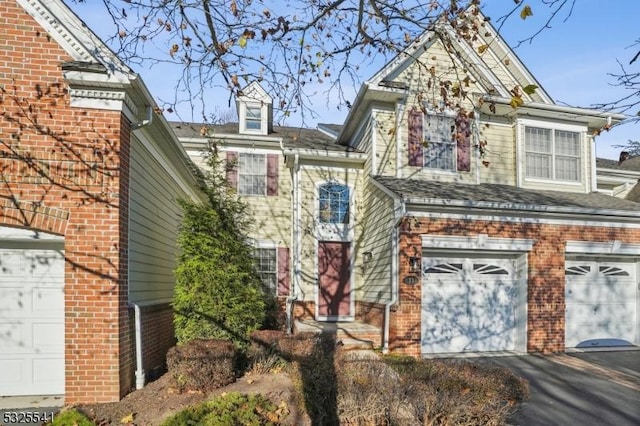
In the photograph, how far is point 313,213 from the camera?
44.5ft

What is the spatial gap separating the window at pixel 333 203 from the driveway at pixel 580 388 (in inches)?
Answer: 230

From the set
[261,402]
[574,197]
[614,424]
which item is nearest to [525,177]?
[574,197]

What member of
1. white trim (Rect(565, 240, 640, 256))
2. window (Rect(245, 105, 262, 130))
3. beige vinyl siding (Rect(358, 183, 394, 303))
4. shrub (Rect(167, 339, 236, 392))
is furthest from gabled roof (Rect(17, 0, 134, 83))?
white trim (Rect(565, 240, 640, 256))

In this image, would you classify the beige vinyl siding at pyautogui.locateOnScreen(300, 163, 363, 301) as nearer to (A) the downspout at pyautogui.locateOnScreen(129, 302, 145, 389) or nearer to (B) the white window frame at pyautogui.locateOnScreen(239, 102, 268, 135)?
(B) the white window frame at pyautogui.locateOnScreen(239, 102, 268, 135)

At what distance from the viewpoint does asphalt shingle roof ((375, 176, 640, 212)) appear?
10.6 metres

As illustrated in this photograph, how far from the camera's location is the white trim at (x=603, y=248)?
11.0 m

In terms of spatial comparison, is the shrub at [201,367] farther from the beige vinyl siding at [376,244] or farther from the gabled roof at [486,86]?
the gabled roof at [486,86]

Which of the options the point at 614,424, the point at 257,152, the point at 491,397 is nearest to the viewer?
the point at 491,397

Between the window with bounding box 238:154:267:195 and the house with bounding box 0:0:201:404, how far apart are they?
310 inches

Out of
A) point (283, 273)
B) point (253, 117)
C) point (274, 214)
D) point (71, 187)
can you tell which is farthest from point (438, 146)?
point (71, 187)

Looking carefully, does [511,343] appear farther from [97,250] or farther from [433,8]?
[97,250]

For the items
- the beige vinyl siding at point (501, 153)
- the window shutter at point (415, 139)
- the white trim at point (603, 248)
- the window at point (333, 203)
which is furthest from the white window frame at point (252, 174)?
the white trim at point (603, 248)

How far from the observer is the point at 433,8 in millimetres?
5688

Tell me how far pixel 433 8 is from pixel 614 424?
20.2 feet
